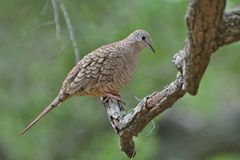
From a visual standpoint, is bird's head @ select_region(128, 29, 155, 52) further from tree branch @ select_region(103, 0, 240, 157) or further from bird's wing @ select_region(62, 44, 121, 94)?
tree branch @ select_region(103, 0, 240, 157)

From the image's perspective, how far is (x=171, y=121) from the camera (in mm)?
6410

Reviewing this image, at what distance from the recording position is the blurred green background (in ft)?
21.6

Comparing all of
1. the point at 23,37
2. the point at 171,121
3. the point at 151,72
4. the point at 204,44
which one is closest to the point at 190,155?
the point at 171,121

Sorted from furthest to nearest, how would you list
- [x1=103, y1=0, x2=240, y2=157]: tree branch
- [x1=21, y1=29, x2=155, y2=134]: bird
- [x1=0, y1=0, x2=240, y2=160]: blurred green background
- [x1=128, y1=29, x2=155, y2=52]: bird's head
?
[x1=0, y1=0, x2=240, y2=160]: blurred green background < [x1=128, y1=29, x2=155, y2=52]: bird's head < [x1=21, y1=29, x2=155, y2=134]: bird < [x1=103, y1=0, x2=240, y2=157]: tree branch

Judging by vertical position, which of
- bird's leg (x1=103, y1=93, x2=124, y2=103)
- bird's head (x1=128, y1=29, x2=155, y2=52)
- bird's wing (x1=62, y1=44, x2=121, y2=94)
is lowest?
bird's leg (x1=103, y1=93, x2=124, y2=103)

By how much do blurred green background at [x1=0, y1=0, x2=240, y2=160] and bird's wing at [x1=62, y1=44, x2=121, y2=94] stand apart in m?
2.39

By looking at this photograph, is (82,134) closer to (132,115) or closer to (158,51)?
(158,51)

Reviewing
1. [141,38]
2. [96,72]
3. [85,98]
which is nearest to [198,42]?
[96,72]

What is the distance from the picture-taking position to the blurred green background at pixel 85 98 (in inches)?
259

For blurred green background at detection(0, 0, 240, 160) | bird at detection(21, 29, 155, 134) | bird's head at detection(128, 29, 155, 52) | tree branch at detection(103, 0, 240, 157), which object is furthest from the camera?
blurred green background at detection(0, 0, 240, 160)

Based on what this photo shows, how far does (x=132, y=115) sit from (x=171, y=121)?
11.0 feet

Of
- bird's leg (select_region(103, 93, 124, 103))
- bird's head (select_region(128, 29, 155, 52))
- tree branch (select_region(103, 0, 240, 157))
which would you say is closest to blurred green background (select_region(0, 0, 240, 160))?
bird's head (select_region(128, 29, 155, 52))

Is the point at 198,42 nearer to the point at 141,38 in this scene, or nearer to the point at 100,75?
the point at 100,75

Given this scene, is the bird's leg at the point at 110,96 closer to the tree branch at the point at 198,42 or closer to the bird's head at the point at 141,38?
the bird's head at the point at 141,38
